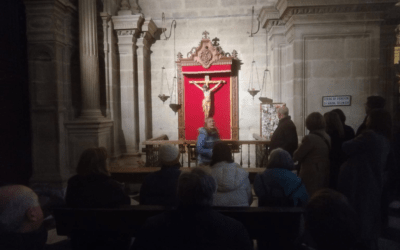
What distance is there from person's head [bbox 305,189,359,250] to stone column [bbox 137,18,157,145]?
22.7 feet

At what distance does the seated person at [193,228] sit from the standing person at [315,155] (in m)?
2.06

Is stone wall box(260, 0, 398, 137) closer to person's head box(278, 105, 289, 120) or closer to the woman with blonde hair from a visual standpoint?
person's head box(278, 105, 289, 120)

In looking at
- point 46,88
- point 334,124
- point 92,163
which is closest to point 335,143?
point 334,124

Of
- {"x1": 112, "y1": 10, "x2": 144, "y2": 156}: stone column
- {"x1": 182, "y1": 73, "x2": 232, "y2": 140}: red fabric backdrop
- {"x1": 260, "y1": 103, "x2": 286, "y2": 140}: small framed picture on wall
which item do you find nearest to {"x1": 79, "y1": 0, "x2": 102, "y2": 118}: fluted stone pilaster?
{"x1": 112, "y1": 10, "x2": 144, "y2": 156}: stone column

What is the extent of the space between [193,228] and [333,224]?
0.67 m

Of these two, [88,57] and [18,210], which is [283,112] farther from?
[88,57]

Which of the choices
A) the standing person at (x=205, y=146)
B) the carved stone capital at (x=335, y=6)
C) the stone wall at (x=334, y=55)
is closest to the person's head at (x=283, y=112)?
the standing person at (x=205, y=146)

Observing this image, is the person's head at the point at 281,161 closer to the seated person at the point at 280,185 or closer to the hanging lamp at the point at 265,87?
the seated person at the point at 280,185

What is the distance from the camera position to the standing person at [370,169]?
2.93 m

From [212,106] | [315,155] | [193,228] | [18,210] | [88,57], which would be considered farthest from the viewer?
[212,106]

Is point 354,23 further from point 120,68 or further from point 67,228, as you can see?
point 67,228

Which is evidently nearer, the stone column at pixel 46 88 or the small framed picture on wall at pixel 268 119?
the stone column at pixel 46 88

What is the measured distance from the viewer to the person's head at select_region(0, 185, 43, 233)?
1.89m

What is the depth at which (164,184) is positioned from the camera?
2697mm
